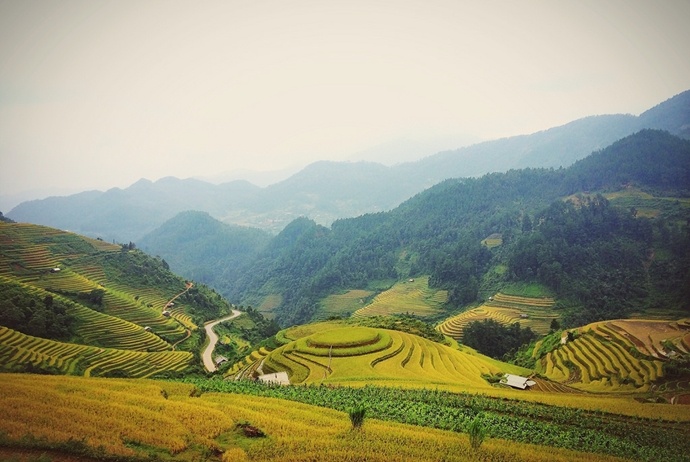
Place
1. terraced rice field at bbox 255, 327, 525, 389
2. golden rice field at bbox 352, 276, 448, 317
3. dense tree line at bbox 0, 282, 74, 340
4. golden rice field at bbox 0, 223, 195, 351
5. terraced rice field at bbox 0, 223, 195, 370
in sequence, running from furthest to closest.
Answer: golden rice field at bbox 352, 276, 448, 317 → golden rice field at bbox 0, 223, 195, 351 → terraced rice field at bbox 0, 223, 195, 370 → dense tree line at bbox 0, 282, 74, 340 → terraced rice field at bbox 255, 327, 525, 389

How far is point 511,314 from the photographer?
72.1 m

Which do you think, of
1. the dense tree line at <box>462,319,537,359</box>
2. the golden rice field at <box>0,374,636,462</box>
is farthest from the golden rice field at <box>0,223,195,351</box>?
the dense tree line at <box>462,319,537,359</box>

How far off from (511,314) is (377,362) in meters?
47.2

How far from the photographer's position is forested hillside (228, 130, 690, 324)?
251 ft

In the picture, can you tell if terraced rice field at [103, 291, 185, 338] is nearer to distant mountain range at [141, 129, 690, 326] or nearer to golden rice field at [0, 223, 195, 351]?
golden rice field at [0, 223, 195, 351]

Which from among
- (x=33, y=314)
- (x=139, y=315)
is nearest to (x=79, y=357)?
(x=33, y=314)

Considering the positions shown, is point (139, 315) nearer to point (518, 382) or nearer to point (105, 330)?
point (105, 330)

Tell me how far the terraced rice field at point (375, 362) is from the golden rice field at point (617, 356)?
481 centimetres

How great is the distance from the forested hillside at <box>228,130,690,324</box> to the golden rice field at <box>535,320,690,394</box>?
28574 mm

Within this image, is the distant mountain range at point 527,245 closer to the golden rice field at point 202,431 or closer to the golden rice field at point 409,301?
the golden rice field at point 409,301

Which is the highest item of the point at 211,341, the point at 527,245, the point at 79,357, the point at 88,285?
the point at 88,285

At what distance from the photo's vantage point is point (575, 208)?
104 meters

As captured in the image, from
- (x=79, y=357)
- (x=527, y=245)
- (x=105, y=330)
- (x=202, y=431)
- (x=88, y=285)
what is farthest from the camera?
(x=527, y=245)

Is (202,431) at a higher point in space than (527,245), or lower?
higher
